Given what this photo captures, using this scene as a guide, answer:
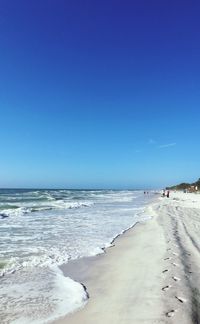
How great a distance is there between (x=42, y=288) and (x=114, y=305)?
1.73 m

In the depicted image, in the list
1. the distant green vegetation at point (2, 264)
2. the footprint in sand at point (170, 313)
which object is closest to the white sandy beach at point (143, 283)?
the footprint in sand at point (170, 313)

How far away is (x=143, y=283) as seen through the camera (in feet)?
22.5

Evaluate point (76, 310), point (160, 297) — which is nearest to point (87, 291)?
point (76, 310)

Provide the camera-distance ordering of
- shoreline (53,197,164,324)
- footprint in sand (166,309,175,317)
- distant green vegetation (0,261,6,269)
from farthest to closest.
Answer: distant green vegetation (0,261,6,269), shoreline (53,197,164,324), footprint in sand (166,309,175,317)

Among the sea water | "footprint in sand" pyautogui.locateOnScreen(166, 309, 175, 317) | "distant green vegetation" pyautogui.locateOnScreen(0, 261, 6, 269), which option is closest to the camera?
"footprint in sand" pyautogui.locateOnScreen(166, 309, 175, 317)

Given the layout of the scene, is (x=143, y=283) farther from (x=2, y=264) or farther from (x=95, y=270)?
(x=2, y=264)

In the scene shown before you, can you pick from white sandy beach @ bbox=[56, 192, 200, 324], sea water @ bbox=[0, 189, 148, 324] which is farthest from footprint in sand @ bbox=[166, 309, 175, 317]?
sea water @ bbox=[0, 189, 148, 324]

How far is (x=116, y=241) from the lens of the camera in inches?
503

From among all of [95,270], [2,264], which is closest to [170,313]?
[95,270]

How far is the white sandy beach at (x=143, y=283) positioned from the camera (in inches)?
203

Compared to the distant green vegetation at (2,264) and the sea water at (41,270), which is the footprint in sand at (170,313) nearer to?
the sea water at (41,270)

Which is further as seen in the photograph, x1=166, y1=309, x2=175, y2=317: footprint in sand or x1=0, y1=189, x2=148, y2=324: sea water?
x1=0, y1=189, x2=148, y2=324: sea water

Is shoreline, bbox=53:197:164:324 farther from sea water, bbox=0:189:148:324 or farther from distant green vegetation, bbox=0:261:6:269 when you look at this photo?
distant green vegetation, bbox=0:261:6:269

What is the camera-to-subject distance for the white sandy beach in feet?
16.9
